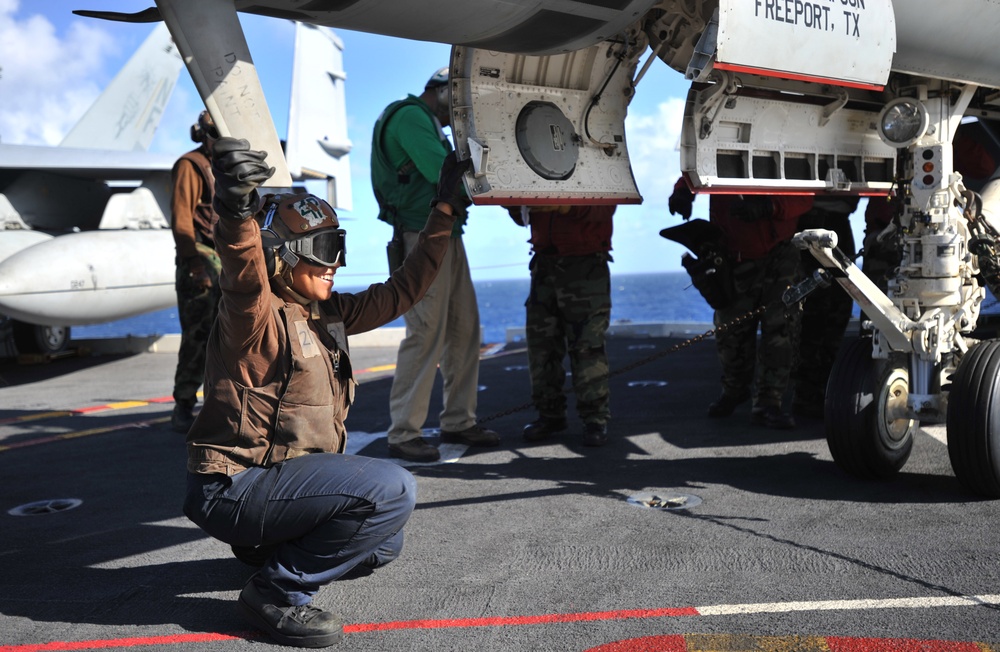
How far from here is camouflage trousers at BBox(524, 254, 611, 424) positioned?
5.11 meters

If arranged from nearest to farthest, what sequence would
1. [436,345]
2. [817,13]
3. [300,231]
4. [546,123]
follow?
1. [300,231]
2. [817,13]
3. [546,123]
4. [436,345]

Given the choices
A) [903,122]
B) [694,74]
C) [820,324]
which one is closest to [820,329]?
[820,324]

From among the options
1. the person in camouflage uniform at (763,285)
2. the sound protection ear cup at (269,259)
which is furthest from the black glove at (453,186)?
the person in camouflage uniform at (763,285)

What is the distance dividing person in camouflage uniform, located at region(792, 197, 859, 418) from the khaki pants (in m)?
2.40

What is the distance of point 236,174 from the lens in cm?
221

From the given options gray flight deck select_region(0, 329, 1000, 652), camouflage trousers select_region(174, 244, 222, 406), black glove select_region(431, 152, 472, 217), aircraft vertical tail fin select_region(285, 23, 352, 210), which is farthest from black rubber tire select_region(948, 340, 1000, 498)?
aircraft vertical tail fin select_region(285, 23, 352, 210)

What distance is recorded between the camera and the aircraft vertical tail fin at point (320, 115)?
1625 centimetres

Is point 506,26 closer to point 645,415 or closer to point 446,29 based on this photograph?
point 446,29

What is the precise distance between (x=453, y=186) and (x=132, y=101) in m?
14.0

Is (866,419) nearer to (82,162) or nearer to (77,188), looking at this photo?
(82,162)

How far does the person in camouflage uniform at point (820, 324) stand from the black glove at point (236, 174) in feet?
14.9

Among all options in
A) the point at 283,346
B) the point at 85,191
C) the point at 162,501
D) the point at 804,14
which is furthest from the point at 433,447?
the point at 85,191

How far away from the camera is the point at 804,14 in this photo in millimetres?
3594

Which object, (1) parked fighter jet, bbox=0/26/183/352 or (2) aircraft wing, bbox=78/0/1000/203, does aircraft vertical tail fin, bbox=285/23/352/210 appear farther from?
(2) aircraft wing, bbox=78/0/1000/203
